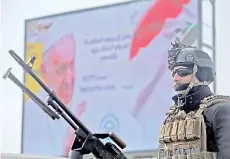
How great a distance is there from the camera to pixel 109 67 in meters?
5.31

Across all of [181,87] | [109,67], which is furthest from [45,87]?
[109,67]

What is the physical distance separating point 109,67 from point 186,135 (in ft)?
10.9

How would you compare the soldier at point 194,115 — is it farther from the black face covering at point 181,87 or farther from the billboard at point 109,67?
the billboard at point 109,67

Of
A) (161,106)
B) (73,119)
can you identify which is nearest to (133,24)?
(161,106)

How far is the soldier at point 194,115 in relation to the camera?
1.96m

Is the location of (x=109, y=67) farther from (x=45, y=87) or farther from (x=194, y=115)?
(x=194, y=115)

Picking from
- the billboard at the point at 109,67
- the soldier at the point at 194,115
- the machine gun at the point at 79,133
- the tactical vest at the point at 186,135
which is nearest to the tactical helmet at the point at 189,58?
the soldier at the point at 194,115

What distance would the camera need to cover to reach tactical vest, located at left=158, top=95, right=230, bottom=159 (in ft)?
6.51

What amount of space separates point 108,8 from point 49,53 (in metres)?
0.68

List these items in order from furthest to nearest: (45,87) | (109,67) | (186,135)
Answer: (109,67) → (45,87) → (186,135)

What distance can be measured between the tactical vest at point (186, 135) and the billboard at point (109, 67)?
2612mm

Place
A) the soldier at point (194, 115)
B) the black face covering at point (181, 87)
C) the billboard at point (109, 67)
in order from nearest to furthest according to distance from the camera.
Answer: the soldier at point (194, 115) < the black face covering at point (181, 87) < the billboard at point (109, 67)

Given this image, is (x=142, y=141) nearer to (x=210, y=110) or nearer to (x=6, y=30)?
(x=6, y=30)

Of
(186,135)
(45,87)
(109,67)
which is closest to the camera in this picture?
(186,135)
